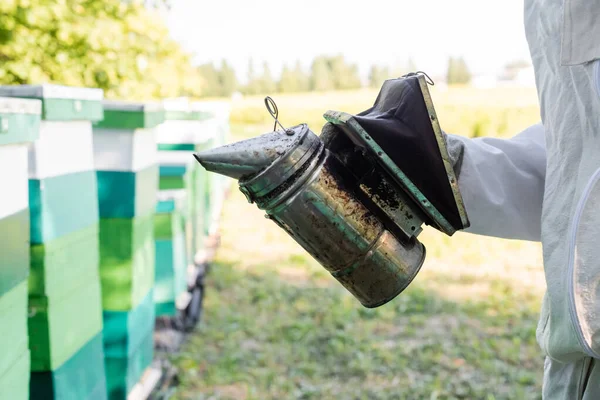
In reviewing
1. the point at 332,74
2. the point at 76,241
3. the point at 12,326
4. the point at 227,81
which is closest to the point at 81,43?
the point at 76,241

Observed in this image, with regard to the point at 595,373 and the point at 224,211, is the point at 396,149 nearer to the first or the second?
the point at 595,373

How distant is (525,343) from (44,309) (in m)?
2.34

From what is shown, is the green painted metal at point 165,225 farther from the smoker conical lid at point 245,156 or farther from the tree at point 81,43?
the smoker conical lid at point 245,156

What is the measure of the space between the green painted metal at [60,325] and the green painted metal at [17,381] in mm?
162

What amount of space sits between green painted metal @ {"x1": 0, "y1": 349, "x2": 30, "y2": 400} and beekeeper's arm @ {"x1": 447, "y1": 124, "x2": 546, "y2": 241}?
783mm

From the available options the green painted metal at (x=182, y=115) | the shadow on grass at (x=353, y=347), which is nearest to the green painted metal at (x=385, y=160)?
the shadow on grass at (x=353, y=347)

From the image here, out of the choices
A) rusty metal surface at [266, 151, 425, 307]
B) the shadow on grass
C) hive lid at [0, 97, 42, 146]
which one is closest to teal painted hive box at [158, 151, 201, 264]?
Answer: the shadow on grass

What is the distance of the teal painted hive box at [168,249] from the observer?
8.08ft

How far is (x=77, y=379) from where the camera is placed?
1.41 meters

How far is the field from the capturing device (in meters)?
2.47

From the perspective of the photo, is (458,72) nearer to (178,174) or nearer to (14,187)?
(178,174)

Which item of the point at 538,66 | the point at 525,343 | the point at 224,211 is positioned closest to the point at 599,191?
the point at 538,66

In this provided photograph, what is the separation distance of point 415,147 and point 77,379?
3.13 ft

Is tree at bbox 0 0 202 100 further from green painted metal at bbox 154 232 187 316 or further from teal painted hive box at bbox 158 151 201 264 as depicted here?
green painted metal at bbox 154 232 187 316
